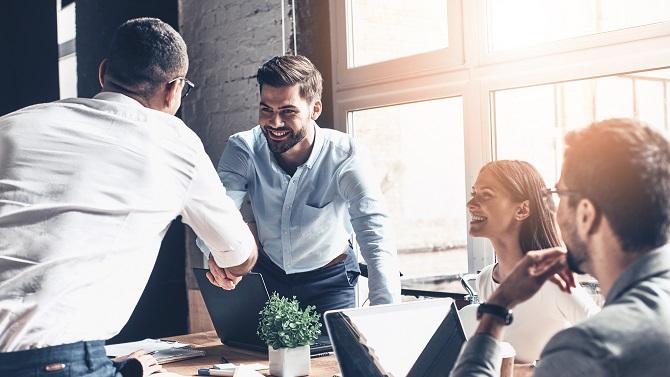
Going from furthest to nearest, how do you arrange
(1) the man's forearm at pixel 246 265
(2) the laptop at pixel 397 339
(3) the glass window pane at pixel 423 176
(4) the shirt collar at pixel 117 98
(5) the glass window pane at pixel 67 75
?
(5) the glass window pane at pixel 67 75
(3) the glass window pane at pixel 423 176
(1) the man's forearm at pixel 246 265
(4) the shirt collar at pixel 117 98
(2) the laptop at pixel 397 339

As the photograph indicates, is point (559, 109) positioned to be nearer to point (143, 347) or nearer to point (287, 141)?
point (287, 141)

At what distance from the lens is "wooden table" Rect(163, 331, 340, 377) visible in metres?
2.29

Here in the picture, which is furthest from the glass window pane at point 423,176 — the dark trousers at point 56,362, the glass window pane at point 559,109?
the dark trousers at point 56,362

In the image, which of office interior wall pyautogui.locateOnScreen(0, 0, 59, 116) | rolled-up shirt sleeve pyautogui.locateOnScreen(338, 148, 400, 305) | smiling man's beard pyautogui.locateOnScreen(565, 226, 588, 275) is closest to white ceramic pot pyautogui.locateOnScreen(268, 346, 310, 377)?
rolled-up shirt sleeve pyautogui.locateOnScreen(338, 148, 400, 305)

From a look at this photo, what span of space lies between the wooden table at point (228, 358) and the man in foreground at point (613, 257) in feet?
2.97

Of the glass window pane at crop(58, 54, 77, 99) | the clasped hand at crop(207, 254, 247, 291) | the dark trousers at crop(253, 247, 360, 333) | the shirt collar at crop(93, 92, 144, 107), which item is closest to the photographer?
the shirt collar at crop(93, 92, 144, 107)

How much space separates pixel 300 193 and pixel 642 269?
1950 millimetres

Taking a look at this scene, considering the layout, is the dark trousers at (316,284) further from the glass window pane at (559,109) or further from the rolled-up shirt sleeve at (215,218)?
the rolled-up shirt sleeve at (215,218)

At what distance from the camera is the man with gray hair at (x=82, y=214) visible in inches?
67.3

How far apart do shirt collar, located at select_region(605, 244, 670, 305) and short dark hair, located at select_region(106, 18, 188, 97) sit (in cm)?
121

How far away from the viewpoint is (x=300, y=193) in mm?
3141

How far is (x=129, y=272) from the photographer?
6.02ft

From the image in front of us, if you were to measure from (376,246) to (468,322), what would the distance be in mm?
695

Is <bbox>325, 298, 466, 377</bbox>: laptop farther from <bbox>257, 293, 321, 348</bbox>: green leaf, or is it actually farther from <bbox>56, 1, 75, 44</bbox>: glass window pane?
<bbox>56, 1, 75, 44</bbox>: glass window pane
